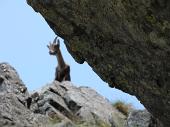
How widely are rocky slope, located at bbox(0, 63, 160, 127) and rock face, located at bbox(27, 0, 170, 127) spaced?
6844 mm

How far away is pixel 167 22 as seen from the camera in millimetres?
6539

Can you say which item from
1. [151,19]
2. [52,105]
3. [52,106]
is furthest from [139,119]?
[52,105]

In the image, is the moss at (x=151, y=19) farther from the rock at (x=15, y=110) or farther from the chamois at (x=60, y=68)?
the chamois at (x=60, y=68)

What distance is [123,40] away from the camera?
7.58 m

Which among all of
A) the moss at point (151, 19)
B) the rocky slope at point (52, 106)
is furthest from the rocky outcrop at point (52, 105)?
the moss at point (151, 19)

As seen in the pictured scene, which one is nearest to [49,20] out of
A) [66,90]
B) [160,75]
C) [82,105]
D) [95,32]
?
[95,32]

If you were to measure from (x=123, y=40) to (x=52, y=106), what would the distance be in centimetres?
1469

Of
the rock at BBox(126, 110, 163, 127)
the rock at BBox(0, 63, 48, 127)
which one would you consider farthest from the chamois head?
the rock at BBox(126, 110, 163, 127)

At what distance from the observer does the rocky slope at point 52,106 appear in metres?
16.0

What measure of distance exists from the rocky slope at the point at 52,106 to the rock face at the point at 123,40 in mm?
6844

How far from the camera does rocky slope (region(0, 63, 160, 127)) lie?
52.3ft

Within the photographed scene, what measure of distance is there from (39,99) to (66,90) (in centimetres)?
268

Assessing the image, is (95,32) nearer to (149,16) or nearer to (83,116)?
(149,16)

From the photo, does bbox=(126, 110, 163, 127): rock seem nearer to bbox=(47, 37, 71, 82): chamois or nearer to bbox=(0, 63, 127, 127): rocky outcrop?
bbox=(0, 63, 127, 127): rocky outcrop
